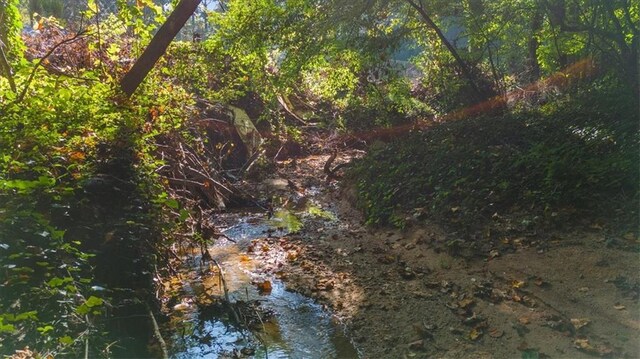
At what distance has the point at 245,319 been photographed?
508 cm

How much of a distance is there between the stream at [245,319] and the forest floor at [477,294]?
24 cm

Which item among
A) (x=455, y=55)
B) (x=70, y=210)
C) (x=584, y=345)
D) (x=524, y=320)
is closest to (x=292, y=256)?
(x=70, y=210)

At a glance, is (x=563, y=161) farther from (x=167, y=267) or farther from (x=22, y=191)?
(x=22, y=191)

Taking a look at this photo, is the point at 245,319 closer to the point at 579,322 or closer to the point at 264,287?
the point at 264,287

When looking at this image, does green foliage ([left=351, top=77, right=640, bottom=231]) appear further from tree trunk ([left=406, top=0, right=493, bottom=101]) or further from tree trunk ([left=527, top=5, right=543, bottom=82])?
tree trunk ([left=406, top=0, right=493, bottom=101])

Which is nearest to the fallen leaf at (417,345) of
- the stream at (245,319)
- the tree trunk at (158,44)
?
the stream at (245,319)

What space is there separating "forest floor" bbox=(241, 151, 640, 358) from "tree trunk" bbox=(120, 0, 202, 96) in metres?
3.49

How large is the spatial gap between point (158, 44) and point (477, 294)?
18.5 ft

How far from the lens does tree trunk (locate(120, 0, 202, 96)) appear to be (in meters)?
6.39

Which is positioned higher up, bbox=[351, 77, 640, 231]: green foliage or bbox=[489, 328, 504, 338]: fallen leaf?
bbox=[351, 77, 640, 231]: green foliage

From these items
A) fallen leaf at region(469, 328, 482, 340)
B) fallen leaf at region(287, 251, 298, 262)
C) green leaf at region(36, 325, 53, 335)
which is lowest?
fallen leaf at region(469, 328, 482, 340)

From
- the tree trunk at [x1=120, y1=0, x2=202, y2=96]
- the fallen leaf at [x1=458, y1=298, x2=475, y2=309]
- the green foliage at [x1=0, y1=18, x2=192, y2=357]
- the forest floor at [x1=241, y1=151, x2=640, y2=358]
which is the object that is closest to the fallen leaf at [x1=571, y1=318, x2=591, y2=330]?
the forest floor at [x1=241, y1=151, x2=640, y2=358]

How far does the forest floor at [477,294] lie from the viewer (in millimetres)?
4035

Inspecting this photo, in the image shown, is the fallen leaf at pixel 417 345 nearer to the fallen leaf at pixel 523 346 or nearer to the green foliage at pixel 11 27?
the fallen leaf at pixel 523 346
